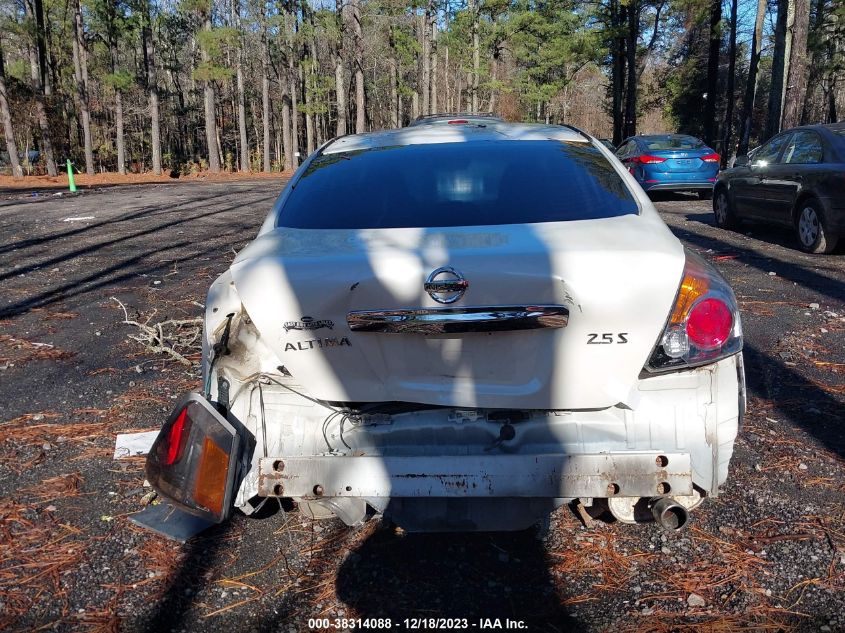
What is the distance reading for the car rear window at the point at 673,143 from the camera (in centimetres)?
1508

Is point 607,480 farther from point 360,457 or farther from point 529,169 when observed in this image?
point 529,169

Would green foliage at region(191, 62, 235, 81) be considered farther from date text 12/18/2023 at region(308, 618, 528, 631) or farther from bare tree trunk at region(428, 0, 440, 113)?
date text 12/18/2023 at region(308, 618, 528, 631)

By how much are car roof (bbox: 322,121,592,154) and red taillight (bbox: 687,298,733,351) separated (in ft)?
5.09

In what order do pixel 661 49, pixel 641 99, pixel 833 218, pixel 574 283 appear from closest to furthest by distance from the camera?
pixel 574 283 < pixel 833 218 < pixel 661 49 < pixel 641 99

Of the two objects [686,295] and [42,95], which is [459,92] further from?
[686,295]

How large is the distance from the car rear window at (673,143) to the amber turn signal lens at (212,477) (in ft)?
47.1

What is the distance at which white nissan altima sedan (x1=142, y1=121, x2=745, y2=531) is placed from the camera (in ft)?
7.46

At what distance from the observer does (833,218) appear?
790 centimetres

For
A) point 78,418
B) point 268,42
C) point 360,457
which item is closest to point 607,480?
point 360,457

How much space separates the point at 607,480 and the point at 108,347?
4443 mm

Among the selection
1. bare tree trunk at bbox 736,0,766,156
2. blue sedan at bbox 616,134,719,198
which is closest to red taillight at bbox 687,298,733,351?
blue sedan at bbox 616,134,719,198

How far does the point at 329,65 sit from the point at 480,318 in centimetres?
5342

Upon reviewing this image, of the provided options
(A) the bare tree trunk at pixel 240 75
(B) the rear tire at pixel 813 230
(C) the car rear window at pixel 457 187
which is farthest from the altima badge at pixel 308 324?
(A) the bare tree trunk at pixel 240 75

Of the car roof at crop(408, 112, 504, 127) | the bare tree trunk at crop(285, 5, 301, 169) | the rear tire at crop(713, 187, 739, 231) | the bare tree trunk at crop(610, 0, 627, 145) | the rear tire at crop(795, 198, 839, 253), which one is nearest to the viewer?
the car roof at crop(408, 112, 504, 127)
